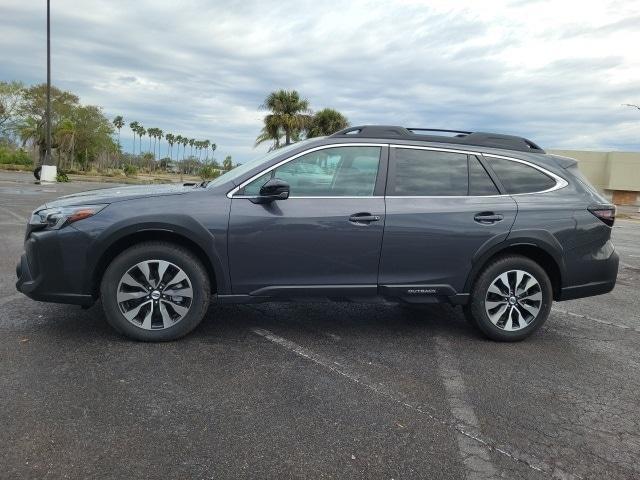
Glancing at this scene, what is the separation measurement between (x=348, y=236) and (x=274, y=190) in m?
0.70

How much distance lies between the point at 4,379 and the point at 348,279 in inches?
98.1

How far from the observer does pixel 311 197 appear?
422 centimetres

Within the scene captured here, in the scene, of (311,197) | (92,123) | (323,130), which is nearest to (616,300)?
(311,197)

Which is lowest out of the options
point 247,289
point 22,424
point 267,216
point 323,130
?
point 22,424

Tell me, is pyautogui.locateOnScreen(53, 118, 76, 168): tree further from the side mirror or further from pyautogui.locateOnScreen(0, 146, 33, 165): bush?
the side mirror

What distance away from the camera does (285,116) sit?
138ft

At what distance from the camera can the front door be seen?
412cm

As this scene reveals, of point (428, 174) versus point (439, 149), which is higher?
point (439, 149)

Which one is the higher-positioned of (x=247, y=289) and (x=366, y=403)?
(x=247, y=289)

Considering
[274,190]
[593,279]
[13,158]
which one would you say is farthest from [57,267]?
[13,158]

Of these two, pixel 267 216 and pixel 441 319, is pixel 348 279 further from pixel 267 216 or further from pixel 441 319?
pixel 441 319

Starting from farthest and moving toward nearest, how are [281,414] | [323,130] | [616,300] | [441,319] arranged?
[323,130], [616,300], [441,319], [281,414]

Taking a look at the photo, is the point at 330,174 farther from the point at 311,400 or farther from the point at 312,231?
the point at 311,400

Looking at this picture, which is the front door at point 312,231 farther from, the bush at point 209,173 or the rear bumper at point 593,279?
the bush at point 209,173
